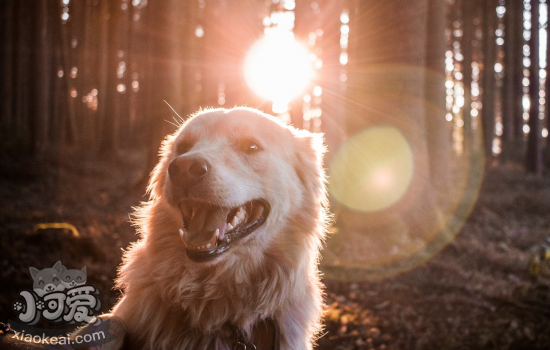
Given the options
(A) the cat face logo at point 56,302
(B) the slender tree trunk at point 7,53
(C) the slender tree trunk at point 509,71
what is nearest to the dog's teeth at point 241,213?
(A) the cat face logo at point 56,302

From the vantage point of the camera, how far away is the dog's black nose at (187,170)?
2357 mm

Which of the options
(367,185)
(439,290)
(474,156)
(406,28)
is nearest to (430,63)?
(406,28)

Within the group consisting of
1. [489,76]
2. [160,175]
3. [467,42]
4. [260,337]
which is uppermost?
[467,42]

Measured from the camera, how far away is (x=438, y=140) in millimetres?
9523

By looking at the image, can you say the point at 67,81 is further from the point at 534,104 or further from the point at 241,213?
the point at 534,104

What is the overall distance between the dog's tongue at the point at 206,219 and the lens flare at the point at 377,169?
13.4ft

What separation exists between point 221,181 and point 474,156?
70.7 feet

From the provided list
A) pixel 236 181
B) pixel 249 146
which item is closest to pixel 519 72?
pixel 249 146

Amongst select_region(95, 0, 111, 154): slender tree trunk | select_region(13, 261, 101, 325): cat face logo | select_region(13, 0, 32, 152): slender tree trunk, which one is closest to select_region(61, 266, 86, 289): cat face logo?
select_region(13, 261, 101, 325): cat face logo

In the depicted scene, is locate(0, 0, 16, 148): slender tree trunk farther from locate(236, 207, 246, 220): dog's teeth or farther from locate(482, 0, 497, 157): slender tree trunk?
locate(482, 0, 497, 157): slender tree trunk

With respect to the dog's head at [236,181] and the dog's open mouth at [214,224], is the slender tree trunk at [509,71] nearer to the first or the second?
the dog's head at [236,181]

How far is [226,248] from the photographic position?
2490 mm

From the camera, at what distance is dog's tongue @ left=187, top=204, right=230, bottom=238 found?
8.30ft

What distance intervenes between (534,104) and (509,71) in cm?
743
